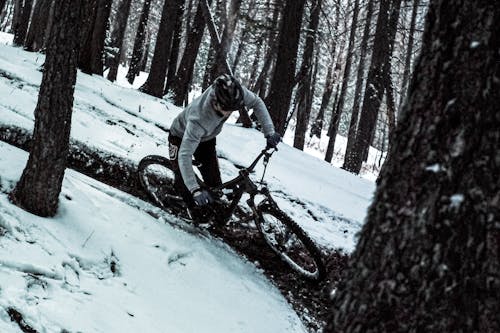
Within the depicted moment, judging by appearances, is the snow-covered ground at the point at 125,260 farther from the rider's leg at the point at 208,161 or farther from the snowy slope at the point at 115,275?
the rider's leg at the point at 208,161

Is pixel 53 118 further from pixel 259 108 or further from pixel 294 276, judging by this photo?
pixel 294 276

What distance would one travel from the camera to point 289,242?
19.4 feet

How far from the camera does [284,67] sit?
11.4 m

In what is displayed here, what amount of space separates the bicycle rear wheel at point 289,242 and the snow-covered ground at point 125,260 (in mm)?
469

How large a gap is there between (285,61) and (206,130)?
248 inches

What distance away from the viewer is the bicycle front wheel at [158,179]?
6.78 metres

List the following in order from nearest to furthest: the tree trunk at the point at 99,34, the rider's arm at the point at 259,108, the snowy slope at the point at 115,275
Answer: the snowy slope at the point at 115,275 < the rider's arm at the point at 259,108 < the tree trunk at the point at 99,34

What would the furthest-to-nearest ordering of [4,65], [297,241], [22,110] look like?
1. [4,65]
2. [22,110]
3. [297,241]

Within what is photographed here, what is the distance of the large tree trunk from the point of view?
1.68m

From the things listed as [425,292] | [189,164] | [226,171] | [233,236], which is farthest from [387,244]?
[226,171]

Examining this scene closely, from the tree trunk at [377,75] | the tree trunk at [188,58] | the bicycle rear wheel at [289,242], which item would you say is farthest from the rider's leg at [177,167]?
the tree trunk at [188,58]

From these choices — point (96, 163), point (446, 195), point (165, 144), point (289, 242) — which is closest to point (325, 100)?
point (165, 144)

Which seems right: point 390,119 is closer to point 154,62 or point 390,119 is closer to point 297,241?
point 297,241

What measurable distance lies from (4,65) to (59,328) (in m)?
8.85
